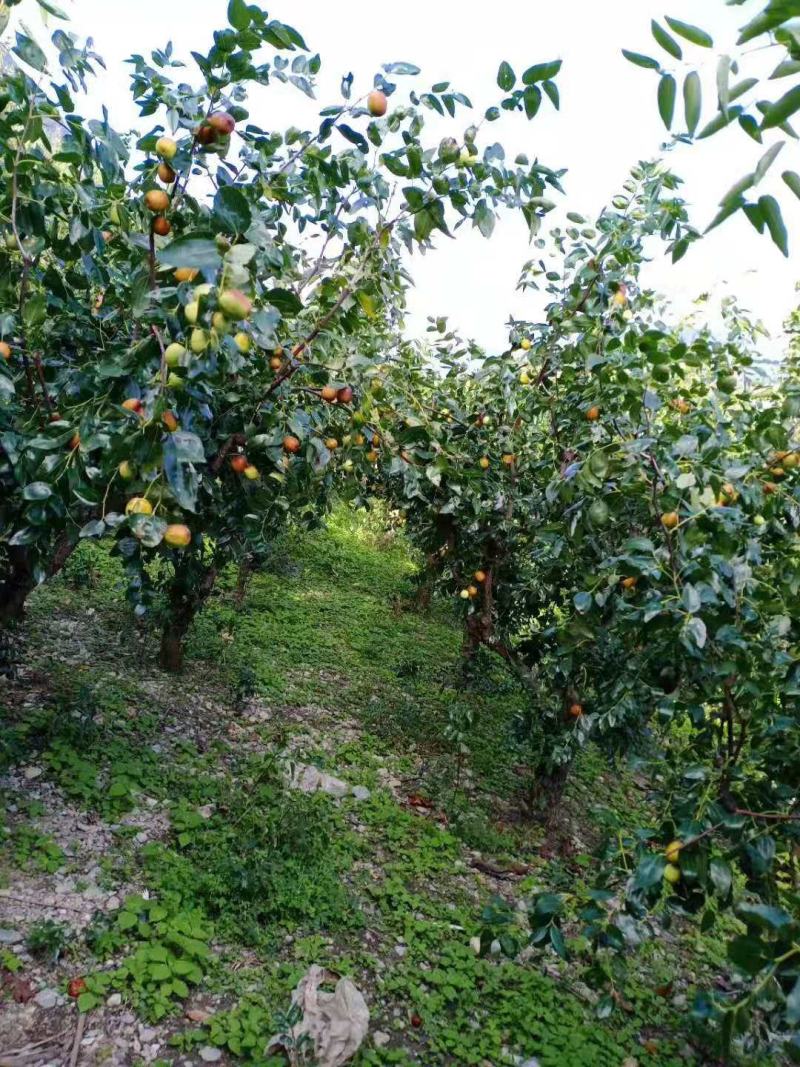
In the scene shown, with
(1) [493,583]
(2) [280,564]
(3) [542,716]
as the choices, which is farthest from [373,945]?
(2) [280,564]

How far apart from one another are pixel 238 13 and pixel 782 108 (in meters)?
1.03

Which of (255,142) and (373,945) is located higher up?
(255,142)

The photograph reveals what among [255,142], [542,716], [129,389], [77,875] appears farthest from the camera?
[542,716]

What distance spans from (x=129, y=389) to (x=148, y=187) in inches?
18.9

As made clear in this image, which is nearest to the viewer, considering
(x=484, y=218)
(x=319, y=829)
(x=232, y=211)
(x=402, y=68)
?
(x=232, y=211)

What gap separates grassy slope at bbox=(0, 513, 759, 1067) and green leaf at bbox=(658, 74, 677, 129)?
1.33 meters

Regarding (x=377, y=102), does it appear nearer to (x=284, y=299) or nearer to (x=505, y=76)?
(x=505, y=76)

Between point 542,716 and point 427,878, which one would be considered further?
point 542,716

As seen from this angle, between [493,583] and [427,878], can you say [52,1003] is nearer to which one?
[427,878]

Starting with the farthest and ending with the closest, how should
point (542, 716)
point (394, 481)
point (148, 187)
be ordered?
point (394, 481)
point (542, 716)
point (148, 187)

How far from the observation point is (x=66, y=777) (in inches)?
118

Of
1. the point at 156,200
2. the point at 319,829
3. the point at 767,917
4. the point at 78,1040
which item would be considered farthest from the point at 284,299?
the point at 319,829

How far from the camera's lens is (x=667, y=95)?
0.72 m

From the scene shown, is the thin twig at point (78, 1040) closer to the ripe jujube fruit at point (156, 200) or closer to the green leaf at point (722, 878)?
the green leaf at point (722, 878)
